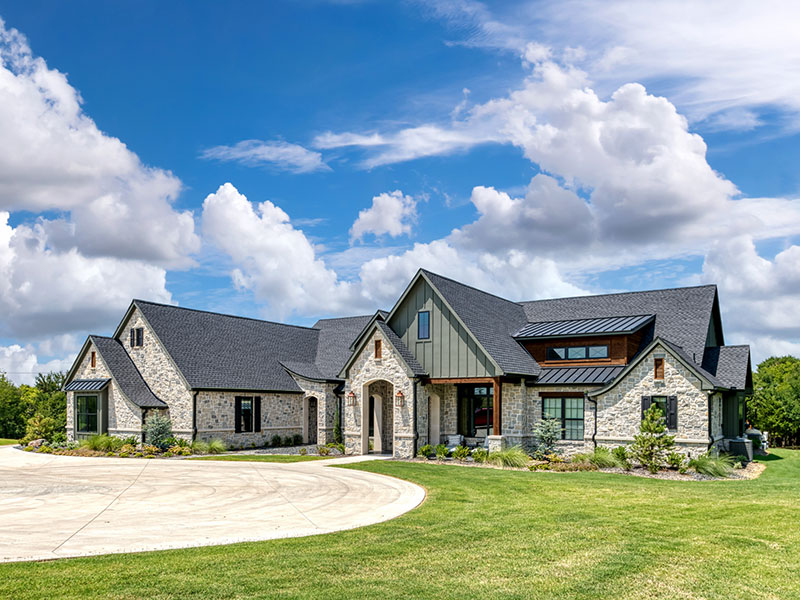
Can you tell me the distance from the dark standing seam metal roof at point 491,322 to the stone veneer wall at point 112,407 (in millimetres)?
16032

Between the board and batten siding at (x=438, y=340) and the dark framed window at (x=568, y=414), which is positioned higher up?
the board and batten siding at (x=438, y=340)

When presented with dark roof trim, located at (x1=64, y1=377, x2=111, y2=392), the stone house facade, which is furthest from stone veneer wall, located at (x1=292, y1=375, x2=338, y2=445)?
dark roof trim, located at (x1=64, y1=377, x2=111, y2=392)

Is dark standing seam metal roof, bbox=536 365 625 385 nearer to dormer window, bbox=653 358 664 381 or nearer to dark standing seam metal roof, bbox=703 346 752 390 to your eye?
dormer window, bbox=653 358 664 381

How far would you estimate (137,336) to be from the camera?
35469 millimetres

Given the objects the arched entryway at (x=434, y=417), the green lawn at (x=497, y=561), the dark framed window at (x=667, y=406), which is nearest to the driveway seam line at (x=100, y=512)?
the green lawn at (x=497, y=561)

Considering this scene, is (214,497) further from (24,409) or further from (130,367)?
(24,409)

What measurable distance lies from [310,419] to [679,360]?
21152mm

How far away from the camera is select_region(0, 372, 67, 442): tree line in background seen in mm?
37719

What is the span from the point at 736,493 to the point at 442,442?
47.8 ft

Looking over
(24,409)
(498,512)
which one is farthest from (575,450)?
(24,409)

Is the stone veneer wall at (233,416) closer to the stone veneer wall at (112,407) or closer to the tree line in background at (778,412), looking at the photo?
the stone veneer wall at (112,407)

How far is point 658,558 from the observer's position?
10352 millimetres

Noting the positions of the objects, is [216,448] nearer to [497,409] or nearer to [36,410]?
[497,409]

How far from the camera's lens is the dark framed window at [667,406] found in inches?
979
